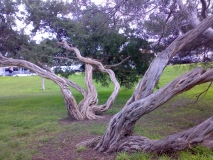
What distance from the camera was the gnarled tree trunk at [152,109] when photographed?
4.75 metres

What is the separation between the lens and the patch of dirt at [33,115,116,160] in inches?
216

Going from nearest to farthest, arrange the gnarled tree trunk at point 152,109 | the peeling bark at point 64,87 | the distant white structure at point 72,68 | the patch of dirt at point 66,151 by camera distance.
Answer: the gnarled tree trunk at point 152,109, the patch of dirt at point 66,151, the peeling bark at point 64,87, the distant white structure at point 72,68

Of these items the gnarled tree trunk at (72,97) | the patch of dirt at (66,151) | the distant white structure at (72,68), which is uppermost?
the distant white structure at (72,68)

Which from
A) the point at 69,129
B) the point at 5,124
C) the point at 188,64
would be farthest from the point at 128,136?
the point at 188,64

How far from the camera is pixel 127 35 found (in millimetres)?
14969

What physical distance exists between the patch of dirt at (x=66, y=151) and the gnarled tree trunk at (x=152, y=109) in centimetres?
23

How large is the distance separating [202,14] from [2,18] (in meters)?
9.26

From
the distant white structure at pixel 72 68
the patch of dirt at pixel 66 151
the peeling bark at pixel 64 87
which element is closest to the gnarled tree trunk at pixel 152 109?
the patch of dirt at pixel 66 151

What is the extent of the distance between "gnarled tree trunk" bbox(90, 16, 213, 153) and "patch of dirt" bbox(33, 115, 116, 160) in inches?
9.1

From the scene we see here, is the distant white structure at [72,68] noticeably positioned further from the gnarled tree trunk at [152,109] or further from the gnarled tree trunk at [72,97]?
the gnarled tree trunk at [152,109]

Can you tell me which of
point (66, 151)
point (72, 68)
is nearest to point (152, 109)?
point (66, 151)

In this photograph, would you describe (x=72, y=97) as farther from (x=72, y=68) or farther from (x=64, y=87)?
(x=72, y=68)

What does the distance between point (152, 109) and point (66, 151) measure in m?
2.09

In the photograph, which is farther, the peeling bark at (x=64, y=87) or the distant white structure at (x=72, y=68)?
the distant white structure at (x=72, y=68)
